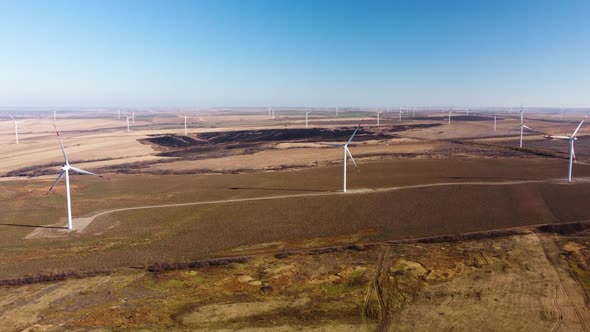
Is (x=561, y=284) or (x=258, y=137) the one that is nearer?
(x=561, y=284)

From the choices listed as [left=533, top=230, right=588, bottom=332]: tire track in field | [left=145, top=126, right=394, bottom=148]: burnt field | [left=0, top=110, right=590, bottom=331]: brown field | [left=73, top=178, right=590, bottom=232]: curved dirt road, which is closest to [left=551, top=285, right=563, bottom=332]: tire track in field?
[left=533, top=230, right=588, bottom=332]: tire track in field

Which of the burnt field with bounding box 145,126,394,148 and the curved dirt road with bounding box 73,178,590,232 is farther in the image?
the burnt field with bounding box 145,126,394,148

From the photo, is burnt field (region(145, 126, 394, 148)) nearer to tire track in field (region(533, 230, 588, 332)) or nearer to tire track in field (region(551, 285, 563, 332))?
tire track in field (region(533, 230, 588, 332))

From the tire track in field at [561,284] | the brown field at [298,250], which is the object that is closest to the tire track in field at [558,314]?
the tire track in field at [561,284]

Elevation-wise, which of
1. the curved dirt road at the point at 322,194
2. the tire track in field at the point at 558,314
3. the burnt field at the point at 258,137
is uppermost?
the burnt field at the point at 258,137

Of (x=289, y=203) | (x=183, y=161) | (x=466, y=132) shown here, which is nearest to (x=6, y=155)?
(x=183, y=161)

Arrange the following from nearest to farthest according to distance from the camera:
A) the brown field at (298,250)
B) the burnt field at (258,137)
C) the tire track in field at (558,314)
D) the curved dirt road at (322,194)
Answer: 1. the tire track in field at (558,314)
2. the brown field at (298,250)
3. the curved dirt road at (322,194)
4. the burnt field at (258,137)

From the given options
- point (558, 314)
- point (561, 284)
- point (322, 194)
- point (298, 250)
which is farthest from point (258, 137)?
point (558, 314)

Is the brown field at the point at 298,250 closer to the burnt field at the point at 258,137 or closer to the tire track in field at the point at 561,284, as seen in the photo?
the tire track in field at the point at 561,284

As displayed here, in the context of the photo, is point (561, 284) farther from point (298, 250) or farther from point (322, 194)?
point (322, 194)

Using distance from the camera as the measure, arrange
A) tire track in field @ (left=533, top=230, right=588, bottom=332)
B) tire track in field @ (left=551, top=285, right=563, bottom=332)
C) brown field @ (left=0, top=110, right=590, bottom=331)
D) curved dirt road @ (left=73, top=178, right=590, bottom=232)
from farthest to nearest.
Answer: curved dirt road @ (left=73, top=178, right=590, bottom=232) → brown field @ (left=0, top=110, right=590, bottom=331) → tire track in field @ (left=533, top=230, right=588, bottom=332) → tire track in field @ (left=551, top=285, right=563, bottom=332)
